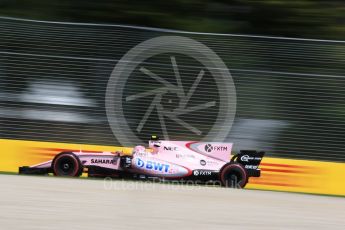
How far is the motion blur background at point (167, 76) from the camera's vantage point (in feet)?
28.7

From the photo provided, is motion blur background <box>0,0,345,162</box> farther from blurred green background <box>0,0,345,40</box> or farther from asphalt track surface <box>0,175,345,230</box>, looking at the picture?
blurred green background <box>0,0,345,40</box>

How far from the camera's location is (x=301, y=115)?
8.77 metres

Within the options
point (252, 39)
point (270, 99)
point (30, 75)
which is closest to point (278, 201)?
point (270, 99)

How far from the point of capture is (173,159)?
8.27 metres

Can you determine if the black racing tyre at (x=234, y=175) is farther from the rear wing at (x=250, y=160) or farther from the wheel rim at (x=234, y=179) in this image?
the rear wing at (x=250, y=160)

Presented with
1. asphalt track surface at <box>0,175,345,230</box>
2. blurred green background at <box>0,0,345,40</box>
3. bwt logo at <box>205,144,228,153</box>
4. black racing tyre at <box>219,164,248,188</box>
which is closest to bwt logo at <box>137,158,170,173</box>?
bwt logo at <box>205,144,228,153</box>

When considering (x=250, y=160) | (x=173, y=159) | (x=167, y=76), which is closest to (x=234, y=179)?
(x=250, y=160)

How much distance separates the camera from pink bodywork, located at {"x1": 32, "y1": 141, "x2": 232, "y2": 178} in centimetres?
824

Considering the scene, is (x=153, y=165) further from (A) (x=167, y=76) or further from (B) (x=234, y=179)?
(A) (x=167, y=76)

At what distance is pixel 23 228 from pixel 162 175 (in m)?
4.08

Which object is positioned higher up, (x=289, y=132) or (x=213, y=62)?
(x=213, y=62)

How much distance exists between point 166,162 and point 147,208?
304 centimetres

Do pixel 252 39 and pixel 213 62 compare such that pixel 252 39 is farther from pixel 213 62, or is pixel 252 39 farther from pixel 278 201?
pixel 278 201

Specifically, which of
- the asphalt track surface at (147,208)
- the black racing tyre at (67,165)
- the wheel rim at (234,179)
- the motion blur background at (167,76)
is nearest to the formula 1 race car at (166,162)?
the black racing tyre at (67,165)
